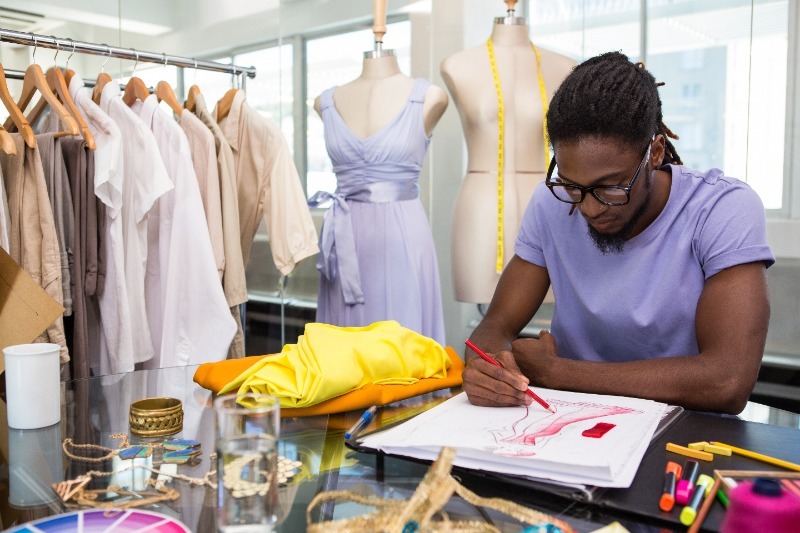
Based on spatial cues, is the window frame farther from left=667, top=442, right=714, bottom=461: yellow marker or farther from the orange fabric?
left=667, top=442, right=714, bottom=461: yellow marker

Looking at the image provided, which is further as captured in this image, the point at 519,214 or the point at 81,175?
the point at 519,214

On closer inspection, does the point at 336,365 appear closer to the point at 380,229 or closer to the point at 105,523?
the point at 105,523

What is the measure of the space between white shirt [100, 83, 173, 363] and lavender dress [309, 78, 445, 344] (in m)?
0.74

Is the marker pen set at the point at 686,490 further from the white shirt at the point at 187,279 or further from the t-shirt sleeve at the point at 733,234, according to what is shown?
the white shirt at the point at 187,279

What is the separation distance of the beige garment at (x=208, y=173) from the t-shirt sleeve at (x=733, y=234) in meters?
1.63

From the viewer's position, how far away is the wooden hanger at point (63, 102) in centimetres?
227

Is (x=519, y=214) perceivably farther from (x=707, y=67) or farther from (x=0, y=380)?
(x=0, y=380)

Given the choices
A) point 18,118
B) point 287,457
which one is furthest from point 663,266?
point 18,118

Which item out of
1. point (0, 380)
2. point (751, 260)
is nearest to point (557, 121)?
point (751, 260)

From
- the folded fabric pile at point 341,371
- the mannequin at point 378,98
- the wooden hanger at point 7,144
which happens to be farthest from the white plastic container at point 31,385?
the mannequin at point 378,98

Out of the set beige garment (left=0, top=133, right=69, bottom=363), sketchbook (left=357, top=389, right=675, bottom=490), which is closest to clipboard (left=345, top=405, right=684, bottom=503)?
sketchbook (left=357, top=389, right=675, bottom=490)

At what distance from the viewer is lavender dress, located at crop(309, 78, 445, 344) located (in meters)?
2.99

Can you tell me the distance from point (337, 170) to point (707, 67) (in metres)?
1.93

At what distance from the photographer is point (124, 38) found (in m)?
3.10
